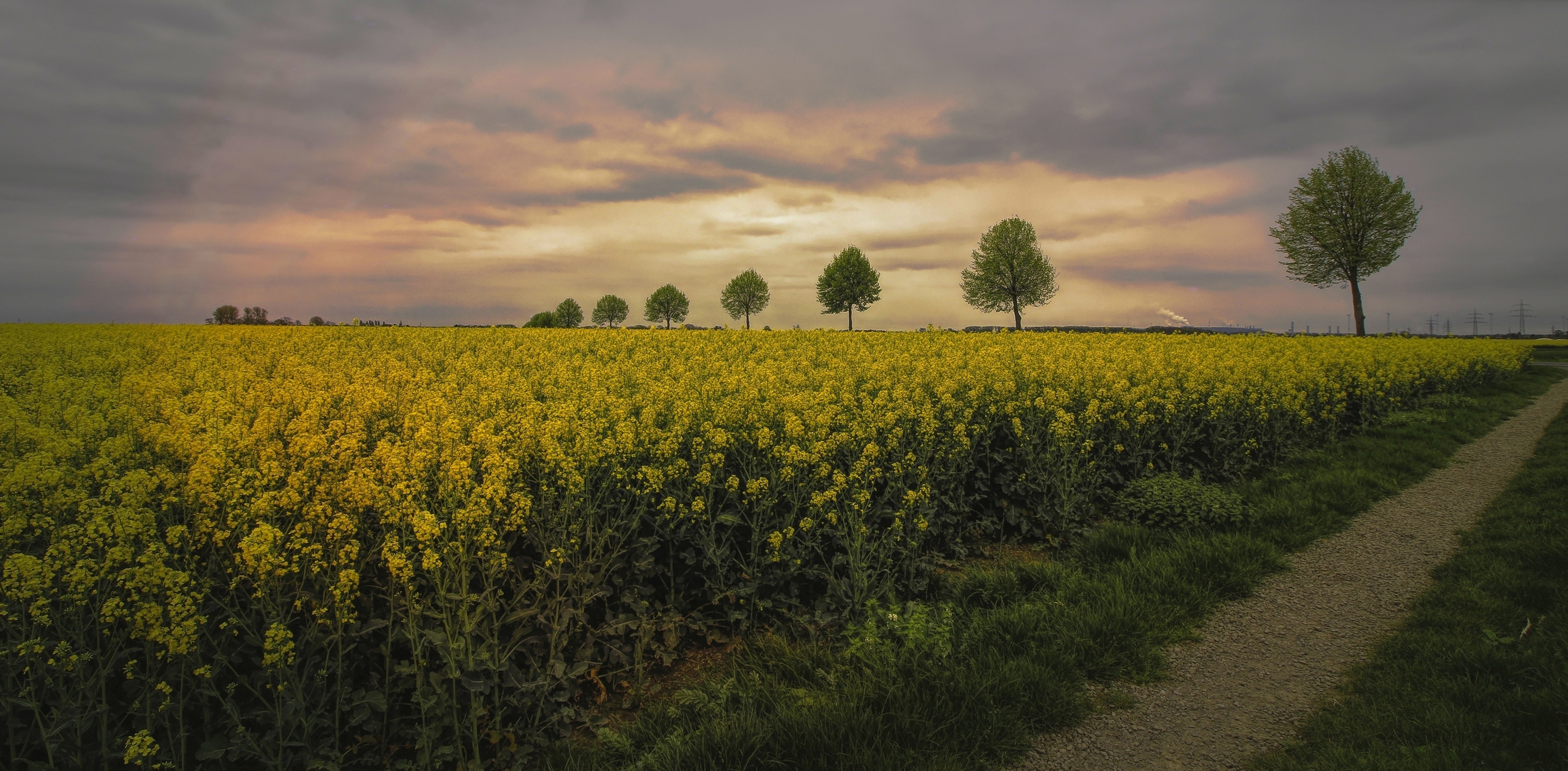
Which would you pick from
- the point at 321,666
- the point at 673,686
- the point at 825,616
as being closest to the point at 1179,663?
the point at 825,616

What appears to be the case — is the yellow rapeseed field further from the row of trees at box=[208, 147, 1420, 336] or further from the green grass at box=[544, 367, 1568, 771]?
the row of trees at box=[208, 147, 1420, 336]

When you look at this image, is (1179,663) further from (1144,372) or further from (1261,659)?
(1144,372)

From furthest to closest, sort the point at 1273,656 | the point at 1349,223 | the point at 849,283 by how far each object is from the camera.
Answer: the point at 849,283, the point at 1349,223, the point at 1273,656

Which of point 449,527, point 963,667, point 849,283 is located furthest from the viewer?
point 849,283

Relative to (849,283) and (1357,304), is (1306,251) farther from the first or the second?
(849,283)

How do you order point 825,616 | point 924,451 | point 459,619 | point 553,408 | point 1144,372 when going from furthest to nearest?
point 1144,372
point 924,451
point 553,408
point 825,616
point 459,619

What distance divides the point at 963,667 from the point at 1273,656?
292cm

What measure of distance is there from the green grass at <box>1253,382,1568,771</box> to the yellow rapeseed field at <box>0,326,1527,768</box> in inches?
137

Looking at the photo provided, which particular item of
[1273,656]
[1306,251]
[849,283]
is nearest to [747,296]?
[849,283]

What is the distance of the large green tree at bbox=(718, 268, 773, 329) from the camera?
92.3 m

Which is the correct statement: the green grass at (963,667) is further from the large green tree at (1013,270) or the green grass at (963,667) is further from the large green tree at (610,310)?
the large green tree at (610,310)

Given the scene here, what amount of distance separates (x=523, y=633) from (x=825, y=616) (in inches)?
98.2

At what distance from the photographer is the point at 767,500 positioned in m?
6.29

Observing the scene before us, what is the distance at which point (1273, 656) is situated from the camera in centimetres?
588
